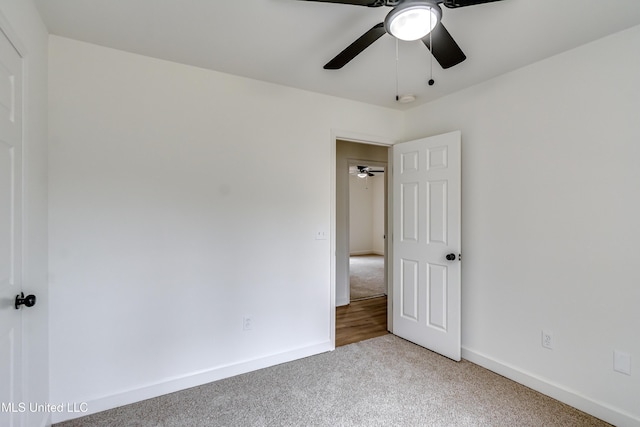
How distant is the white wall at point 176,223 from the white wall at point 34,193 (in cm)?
10

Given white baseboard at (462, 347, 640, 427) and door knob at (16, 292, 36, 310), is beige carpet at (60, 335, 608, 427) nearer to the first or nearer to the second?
white baseboard at (462, 347, 640, 427)

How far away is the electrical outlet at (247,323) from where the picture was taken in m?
2.48

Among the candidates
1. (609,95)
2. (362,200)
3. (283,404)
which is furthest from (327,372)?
(362,200)

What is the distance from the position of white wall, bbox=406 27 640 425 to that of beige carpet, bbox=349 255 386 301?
7.71 feet

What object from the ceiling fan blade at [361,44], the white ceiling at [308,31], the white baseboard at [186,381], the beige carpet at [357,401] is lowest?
the beige carpet at [357,401]

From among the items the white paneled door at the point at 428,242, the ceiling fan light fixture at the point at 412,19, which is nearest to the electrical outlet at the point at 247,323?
the white paneled door at the point at 428,242

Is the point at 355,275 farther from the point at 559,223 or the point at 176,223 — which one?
the point at 176,223

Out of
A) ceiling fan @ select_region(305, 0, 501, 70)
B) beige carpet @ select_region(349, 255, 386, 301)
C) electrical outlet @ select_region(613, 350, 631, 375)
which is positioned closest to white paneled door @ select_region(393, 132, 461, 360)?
electrical outlet @ select_region(613, 350, 631, 375)

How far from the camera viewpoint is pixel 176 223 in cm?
225

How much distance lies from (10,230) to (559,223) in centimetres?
330

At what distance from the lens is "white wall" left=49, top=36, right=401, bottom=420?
1.95 metres

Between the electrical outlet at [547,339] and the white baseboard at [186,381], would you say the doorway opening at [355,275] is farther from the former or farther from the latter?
the electrical outlet at [547,339]

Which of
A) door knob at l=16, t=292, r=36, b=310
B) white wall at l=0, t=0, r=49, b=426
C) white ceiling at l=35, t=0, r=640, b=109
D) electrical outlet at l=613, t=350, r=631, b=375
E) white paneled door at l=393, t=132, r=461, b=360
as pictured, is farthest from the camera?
white paneled door at l=393, t=132, r=461, b=360

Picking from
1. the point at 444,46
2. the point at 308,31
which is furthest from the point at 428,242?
the point at 308,31
